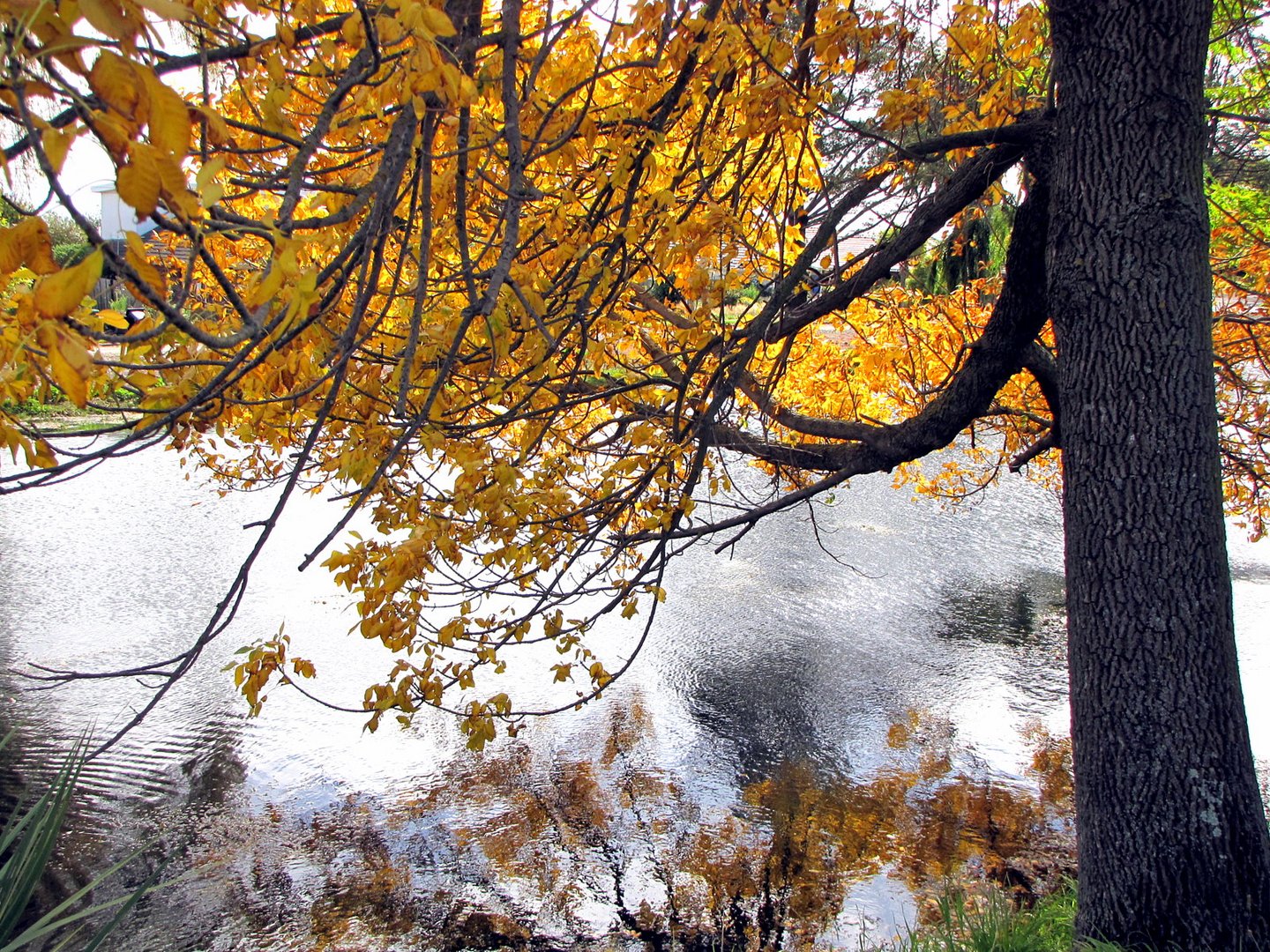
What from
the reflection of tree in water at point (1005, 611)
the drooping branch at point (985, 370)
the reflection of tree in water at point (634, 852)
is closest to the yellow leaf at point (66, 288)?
the drooping branch at point (985, 370)

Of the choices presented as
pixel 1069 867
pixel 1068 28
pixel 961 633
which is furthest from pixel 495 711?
pixel 961 633

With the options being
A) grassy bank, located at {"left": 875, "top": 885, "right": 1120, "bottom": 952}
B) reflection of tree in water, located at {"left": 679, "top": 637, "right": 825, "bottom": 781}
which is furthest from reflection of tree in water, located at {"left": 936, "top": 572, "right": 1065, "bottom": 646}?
grassy bank, located at {"left": 875, "top": 885, "right": 1120, "bottom": 952}

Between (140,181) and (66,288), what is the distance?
0.52 feet

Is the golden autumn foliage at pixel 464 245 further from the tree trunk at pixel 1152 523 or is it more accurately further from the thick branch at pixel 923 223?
the tree trunk at pixel 1152 523

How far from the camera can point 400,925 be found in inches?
222

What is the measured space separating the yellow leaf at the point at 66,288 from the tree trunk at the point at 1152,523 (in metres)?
3.38

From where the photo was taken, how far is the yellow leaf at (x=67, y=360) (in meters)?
1.18

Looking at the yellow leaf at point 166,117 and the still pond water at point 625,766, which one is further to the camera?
the still pond water at point 625,766

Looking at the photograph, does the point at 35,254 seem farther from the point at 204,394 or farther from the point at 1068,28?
the point at 1068,28

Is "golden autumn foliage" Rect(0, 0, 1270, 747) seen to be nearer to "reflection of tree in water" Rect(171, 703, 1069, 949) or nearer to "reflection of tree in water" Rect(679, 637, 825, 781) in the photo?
"reflection of tree in water" Rect(171, 703, 1069, 949)

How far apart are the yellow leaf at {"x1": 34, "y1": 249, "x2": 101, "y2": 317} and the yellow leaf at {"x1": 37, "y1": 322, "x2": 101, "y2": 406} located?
0.12 feet

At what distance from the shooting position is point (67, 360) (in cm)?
119

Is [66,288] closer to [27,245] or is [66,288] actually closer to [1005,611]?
[27,245]

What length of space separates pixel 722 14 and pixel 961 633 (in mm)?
8474
